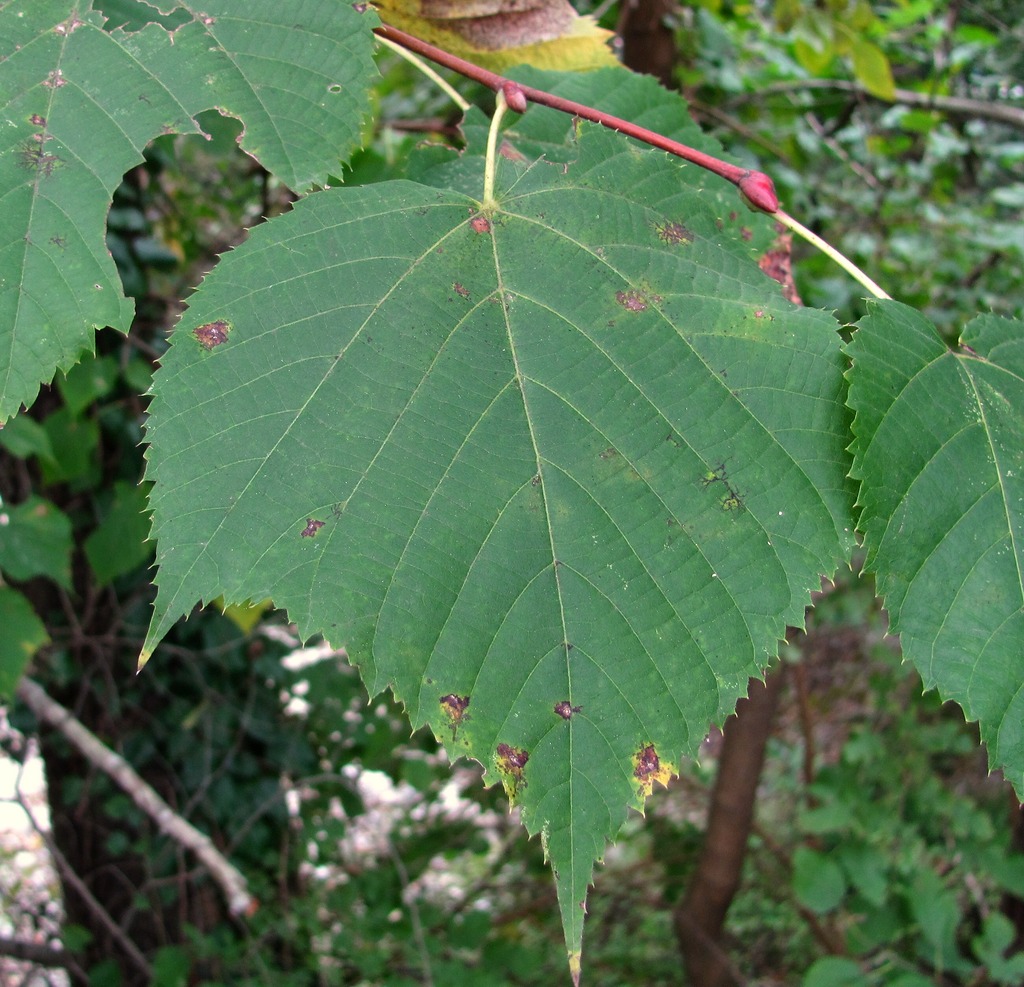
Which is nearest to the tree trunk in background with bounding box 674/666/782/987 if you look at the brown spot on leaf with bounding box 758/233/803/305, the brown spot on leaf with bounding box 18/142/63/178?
the brown spot on leaf with bounding box 758/233/803/305

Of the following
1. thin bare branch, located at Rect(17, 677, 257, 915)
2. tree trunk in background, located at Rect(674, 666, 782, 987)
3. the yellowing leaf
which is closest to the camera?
the yellowing leaf

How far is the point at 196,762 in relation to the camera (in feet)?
9.50

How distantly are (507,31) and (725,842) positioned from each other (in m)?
2.69

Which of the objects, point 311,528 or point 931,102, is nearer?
point 311,528

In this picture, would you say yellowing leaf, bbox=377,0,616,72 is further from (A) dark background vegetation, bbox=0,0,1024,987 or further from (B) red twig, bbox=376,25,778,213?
(A) dark background vegetation, bbox=0,0,1024,987

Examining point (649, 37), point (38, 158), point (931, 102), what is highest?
point (931, 102)

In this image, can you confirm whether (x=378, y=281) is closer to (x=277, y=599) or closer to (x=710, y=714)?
(x=277, y=599)

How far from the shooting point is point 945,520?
27.9 inches

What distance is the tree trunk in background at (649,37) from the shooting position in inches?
88.1

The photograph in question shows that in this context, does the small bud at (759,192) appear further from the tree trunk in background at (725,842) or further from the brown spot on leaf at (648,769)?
the tree trunk in background at (725,842)

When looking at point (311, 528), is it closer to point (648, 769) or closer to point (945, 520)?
point (648, 769)

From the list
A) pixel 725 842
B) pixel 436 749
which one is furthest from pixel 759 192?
pixel 725 842

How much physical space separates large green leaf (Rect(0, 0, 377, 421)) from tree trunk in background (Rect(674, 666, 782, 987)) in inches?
100

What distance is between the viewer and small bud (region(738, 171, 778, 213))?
2.58 ft
